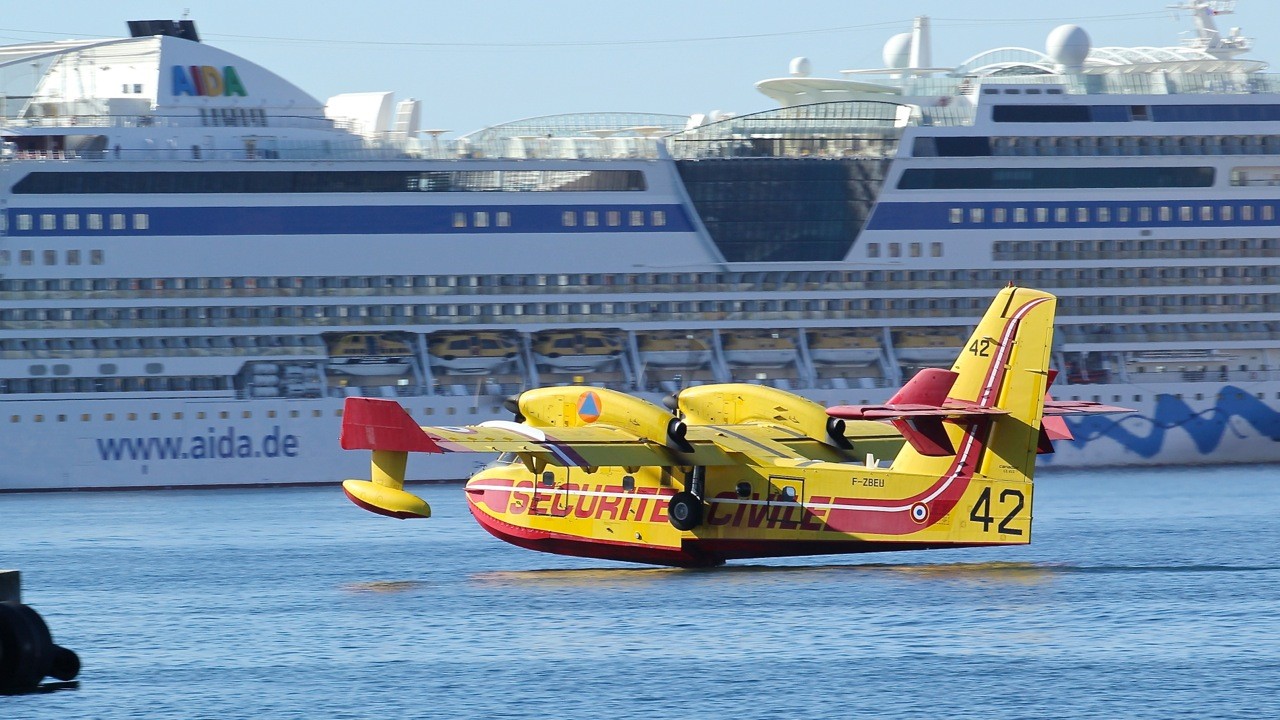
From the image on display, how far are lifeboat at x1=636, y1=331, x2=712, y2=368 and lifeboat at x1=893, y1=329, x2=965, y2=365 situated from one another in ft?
25.4

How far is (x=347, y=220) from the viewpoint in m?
65.8

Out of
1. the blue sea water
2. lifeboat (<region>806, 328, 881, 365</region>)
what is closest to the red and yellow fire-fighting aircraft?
the blue sea water

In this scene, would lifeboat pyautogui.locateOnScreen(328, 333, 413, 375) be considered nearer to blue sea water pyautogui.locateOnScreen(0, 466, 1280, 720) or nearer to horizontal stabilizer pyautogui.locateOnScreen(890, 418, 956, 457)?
blue sea water pyautogui.locateOnScreen(0, 466, 1280, 720)

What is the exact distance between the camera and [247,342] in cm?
6462

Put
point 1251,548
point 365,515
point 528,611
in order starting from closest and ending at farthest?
point 528,611
point 1251,548
point 365,515

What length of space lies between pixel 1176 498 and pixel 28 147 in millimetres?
39584

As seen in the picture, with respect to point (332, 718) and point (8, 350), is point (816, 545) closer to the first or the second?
point (332, 718)

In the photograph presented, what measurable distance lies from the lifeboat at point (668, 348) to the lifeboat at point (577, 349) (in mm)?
946

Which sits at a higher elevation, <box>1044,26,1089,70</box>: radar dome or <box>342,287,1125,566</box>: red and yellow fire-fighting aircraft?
<box>1044,26,1089,70</box>: radar dome

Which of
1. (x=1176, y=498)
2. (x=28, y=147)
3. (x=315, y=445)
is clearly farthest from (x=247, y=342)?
(x=1176, y=498)

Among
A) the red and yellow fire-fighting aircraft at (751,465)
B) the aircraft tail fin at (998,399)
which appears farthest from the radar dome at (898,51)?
the aircraft tail fin at (998,399)

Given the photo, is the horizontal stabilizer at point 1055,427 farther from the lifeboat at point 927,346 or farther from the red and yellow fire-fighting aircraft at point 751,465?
the lifeboat at point 927,346

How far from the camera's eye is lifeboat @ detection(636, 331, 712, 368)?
67.2 meters

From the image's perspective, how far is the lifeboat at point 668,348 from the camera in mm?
67250
